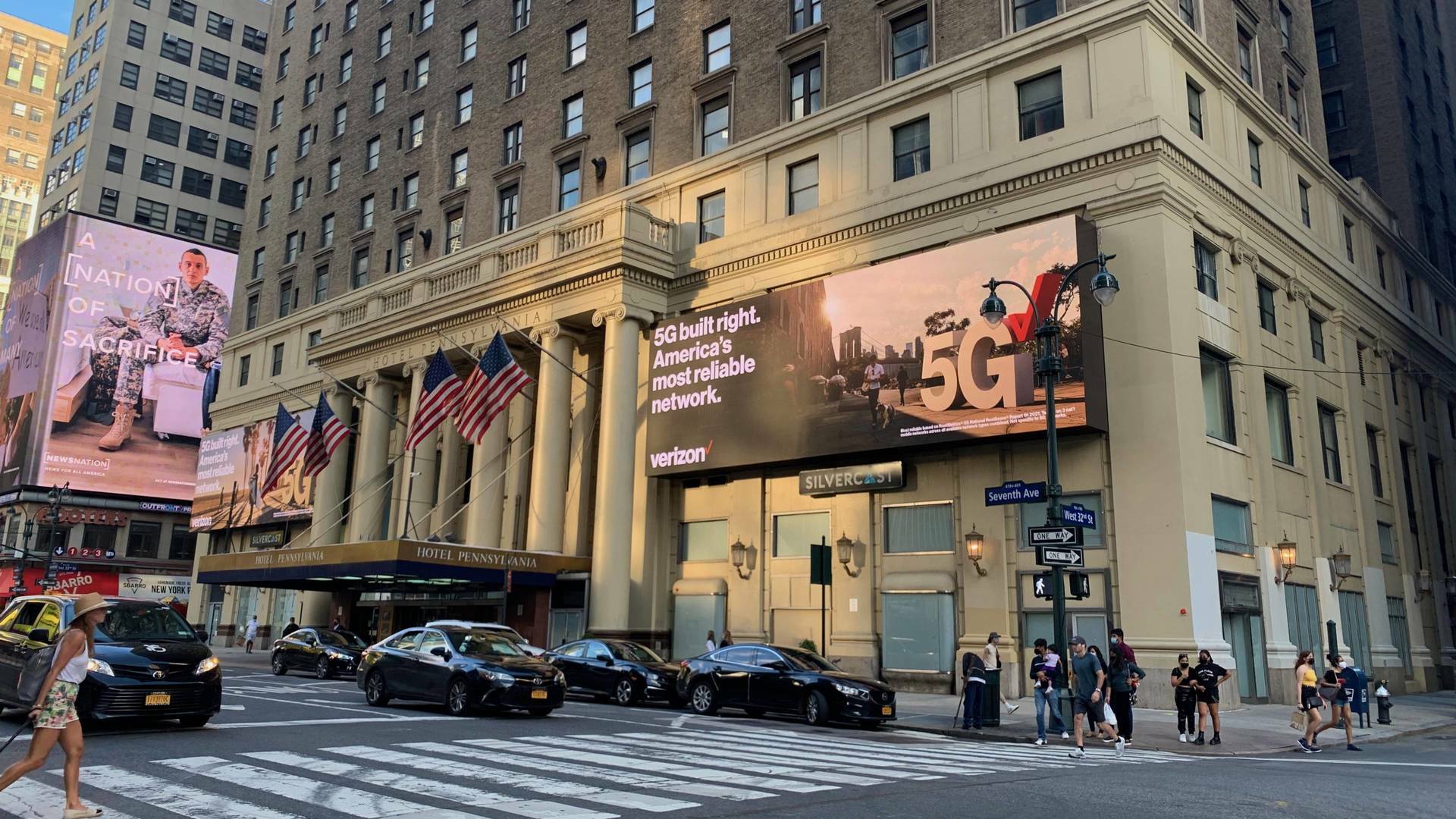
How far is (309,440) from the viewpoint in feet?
132

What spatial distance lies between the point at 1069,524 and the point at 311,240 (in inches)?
1825

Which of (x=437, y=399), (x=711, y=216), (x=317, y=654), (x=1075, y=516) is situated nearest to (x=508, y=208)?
(x=711, y=216)

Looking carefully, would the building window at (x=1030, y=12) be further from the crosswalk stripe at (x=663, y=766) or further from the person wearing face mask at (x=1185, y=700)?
the crosswalk stripe at (x=663, y=766)

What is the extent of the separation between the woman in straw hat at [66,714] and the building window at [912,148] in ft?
85.2

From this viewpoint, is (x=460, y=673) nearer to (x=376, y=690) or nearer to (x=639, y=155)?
(x=376, y=690)

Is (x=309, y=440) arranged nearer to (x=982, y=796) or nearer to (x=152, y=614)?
(x=152, y=614)

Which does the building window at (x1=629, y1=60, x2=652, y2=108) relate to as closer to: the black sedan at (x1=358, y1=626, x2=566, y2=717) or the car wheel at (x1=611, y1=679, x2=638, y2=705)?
the car wheel at (x1=611, y1=679, x2=638, y2=705)

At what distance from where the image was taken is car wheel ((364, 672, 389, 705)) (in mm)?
20266

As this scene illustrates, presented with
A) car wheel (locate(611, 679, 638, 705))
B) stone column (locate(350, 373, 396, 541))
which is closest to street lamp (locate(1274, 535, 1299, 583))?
car wheel (locate(611, 679, 638, 705))

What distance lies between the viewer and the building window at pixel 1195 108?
28573mm

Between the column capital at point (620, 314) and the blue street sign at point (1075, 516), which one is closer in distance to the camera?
the blue street sign at point (1075, 516)

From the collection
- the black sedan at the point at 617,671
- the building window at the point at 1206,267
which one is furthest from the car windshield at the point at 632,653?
the building window at the point at 1206,267

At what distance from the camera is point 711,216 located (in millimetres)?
36688

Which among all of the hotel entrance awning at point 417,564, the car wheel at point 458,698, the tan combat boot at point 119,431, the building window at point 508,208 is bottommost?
the car wheel at point 458,698
